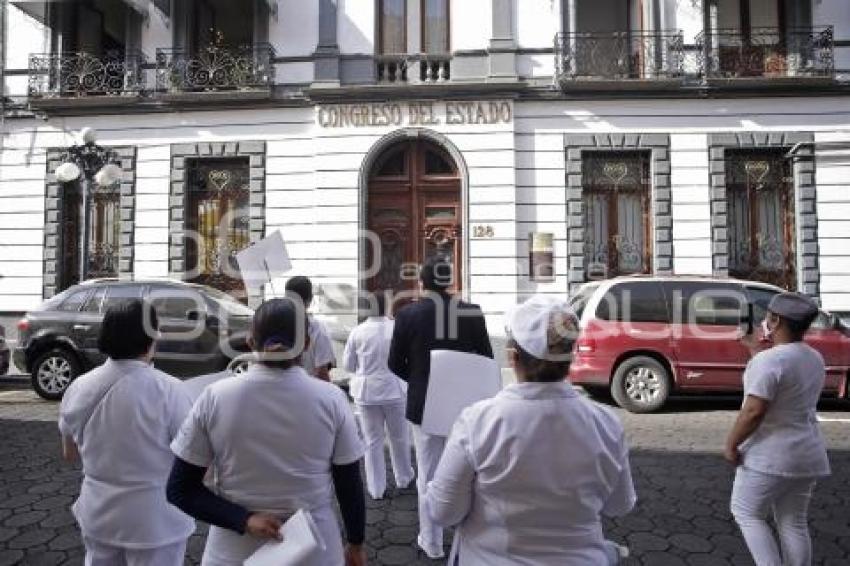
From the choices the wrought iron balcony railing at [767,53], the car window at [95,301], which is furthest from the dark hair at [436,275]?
the wrought iron balcony railing at [767,53]

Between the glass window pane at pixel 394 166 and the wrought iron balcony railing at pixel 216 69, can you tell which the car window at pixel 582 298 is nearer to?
the glass window pane at pixel 394 166

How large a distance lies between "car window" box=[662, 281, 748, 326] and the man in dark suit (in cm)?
604

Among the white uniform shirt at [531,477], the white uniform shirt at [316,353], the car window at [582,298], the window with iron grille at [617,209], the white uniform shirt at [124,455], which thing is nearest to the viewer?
the white uniform shirt at [531,477]

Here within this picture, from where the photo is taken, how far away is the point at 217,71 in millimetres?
14727

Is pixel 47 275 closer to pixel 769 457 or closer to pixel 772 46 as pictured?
pixel 769 457

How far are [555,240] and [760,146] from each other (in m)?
4.69

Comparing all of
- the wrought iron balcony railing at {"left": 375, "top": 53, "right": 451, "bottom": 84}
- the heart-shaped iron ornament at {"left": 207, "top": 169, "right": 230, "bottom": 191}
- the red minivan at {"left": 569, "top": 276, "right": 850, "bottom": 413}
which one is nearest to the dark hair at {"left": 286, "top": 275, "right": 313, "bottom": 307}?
the red minivan at {"left": 569, "top": 276, "right": 850, "bottom": 413}

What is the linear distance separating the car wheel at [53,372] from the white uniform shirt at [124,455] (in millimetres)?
8197

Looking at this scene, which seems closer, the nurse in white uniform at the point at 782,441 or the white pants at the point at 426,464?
the nurse in white uniform at the point at 782,441

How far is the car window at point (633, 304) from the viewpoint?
31.2ft

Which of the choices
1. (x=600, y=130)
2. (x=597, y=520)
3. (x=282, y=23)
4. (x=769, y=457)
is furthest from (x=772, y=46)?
(x=597, y=520)

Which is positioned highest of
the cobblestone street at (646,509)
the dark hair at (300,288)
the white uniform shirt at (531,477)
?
the dark hair at (300,288)

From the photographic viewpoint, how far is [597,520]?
2.18 meters

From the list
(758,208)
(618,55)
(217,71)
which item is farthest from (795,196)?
(217,71)
